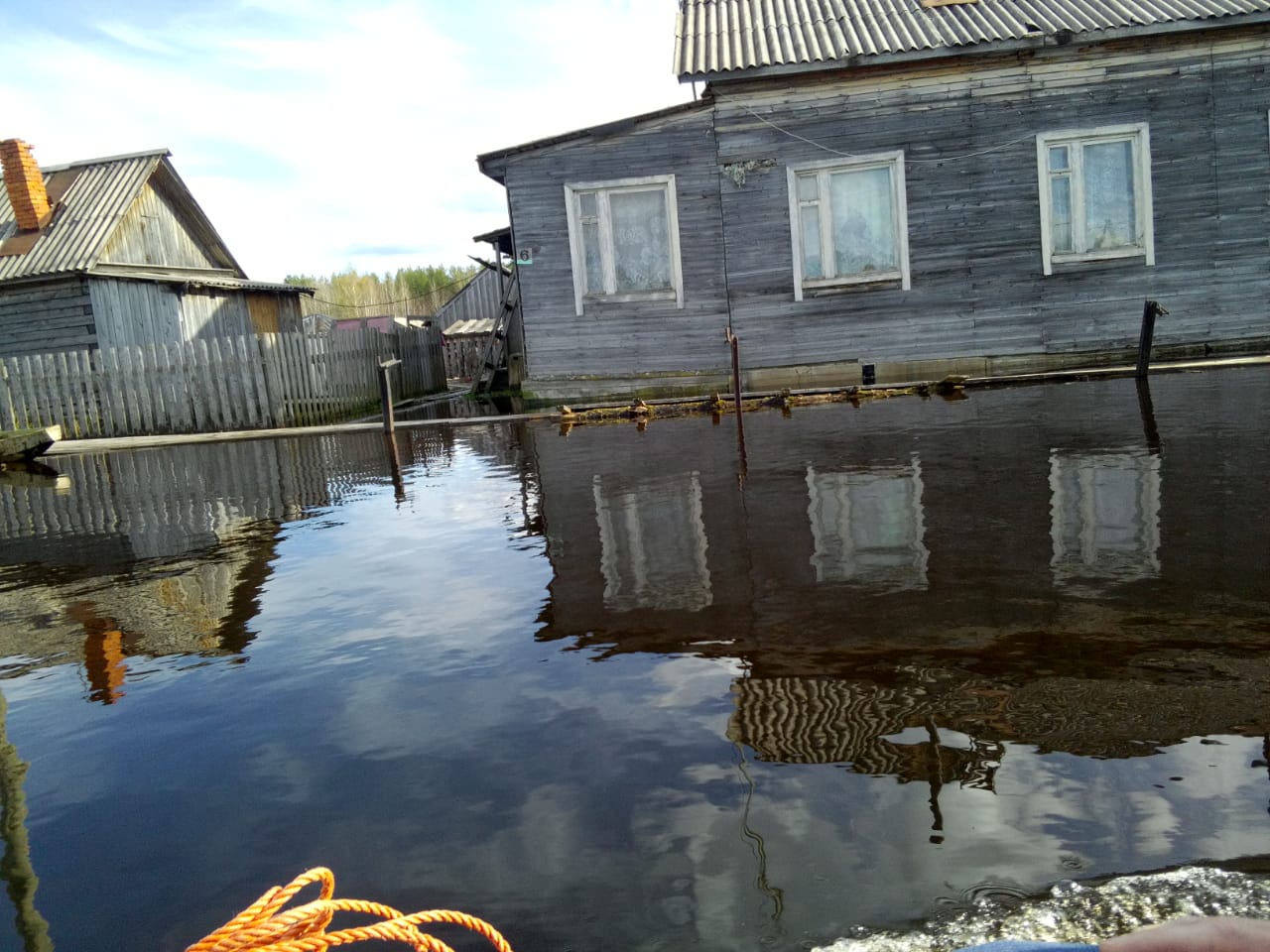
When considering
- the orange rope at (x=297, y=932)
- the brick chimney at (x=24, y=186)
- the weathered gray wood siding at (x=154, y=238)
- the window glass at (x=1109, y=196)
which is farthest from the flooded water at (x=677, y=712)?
the brick chimney at (x=24, y=186)

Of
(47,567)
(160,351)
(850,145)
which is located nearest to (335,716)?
(47,567)

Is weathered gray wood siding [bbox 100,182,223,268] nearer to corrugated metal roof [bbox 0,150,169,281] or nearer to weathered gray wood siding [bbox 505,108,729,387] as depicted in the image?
corrugated metal roof [bbox 0,150,169,281]

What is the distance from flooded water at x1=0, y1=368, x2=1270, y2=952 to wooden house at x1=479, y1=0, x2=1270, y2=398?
8.72m

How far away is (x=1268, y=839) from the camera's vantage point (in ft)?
8.38

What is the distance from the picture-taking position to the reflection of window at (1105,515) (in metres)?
5.04

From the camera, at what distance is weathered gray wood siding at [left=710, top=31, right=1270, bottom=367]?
1538cm

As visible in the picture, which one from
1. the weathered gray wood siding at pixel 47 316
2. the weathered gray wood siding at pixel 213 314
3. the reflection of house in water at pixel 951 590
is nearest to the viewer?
the reflection of house in water at pixel 951 590

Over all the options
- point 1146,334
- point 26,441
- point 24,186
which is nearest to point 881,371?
point 1146,334

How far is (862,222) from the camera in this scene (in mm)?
16016

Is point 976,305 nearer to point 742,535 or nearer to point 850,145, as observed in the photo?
point 850,145

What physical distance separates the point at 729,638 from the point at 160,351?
16.1 meters

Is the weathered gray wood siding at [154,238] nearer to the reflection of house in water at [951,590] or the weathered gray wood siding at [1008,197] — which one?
the weathered gray wood siding at [1008,197]

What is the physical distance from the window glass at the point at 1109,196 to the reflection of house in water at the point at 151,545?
1060cm

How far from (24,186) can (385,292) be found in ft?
171
